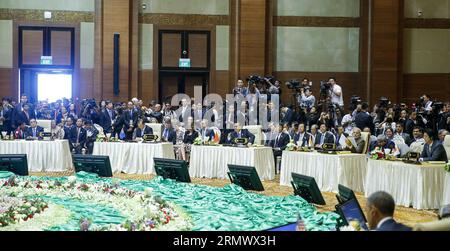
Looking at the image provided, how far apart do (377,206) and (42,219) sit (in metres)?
5.43

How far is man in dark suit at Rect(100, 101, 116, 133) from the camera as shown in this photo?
17.7 m

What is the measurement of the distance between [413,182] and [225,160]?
4.77m

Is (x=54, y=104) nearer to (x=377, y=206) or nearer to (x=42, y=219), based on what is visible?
(x=42, y=219)

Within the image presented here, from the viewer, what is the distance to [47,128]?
16.3 m

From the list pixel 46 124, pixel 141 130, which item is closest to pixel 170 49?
pixel 46 124

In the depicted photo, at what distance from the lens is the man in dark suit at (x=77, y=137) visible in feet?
50.8

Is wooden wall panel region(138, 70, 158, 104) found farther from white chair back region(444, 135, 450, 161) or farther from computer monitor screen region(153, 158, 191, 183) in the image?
white chair back region(444, 135, 450, 161)

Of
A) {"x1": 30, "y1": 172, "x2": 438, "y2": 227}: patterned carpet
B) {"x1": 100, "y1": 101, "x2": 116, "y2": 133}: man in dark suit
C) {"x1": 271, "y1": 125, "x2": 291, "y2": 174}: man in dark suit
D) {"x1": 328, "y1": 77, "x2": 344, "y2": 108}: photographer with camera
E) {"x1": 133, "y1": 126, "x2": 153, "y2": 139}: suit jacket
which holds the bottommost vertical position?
{"x1": 30, "y1": 172, "x2": 438, "y2": 227}: patterned carpet

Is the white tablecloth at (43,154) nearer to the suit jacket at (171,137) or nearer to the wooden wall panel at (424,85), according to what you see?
the suit jacket at (171,137)

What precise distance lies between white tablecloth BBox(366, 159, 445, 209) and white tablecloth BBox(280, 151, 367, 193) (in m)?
1.03

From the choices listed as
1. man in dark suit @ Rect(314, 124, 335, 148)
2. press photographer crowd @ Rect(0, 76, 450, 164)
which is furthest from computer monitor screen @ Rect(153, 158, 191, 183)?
man in dark suit @ Rect(314, 124, 335, 148)

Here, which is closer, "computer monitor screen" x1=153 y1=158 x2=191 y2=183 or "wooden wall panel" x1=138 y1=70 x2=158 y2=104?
"computer monitor screen" x1=153 y1=158 x2=191 y2=183

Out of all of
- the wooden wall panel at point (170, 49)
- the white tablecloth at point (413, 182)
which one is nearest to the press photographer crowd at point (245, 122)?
the white tablecloth at point (413, 182)
